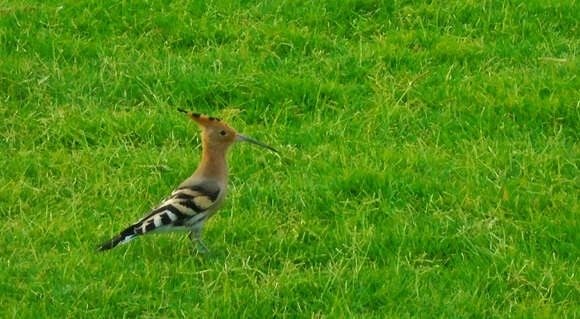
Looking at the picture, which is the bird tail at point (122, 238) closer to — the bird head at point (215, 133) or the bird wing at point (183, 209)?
the bird wing at point (183, 209)

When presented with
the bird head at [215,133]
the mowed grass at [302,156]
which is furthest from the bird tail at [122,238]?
the bird head at [215,133]

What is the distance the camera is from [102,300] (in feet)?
19.2

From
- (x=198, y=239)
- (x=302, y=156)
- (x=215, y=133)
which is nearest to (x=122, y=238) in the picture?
(x=198, y=239)

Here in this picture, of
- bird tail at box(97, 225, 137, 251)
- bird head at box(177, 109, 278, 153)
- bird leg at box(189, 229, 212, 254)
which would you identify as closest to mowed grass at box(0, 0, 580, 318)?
bird leg at box(189, 229, 212, 254)

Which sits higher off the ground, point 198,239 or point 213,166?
point 213,166

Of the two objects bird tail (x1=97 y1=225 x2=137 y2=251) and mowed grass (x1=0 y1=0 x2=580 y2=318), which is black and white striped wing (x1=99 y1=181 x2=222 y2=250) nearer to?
bird tail (x1=97 y1=225 x2=137 y2=251)

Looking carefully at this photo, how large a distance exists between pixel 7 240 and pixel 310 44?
3236 mm

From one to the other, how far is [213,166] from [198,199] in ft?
1.02

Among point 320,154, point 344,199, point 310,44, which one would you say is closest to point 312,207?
point 344,199

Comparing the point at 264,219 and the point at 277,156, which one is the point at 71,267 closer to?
the point at 264,219

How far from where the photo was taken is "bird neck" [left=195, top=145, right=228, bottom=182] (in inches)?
256

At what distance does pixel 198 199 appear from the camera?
6.27m

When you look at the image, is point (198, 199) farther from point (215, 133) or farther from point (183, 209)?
point (215, 133)

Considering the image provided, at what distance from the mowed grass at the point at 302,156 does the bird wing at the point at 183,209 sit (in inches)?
9.2
